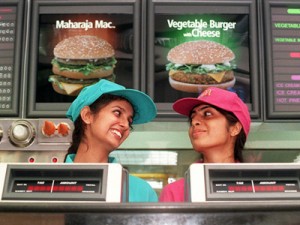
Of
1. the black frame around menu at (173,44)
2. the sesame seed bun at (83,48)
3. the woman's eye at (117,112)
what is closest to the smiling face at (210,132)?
the woman's eye at (117,112)

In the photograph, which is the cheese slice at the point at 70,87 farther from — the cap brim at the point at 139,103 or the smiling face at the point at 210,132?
the smiling face at the point at 210,132

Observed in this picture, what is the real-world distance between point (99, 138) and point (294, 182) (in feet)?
3.35

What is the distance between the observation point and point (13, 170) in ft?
2.93

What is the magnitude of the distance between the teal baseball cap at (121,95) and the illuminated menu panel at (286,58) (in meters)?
0.85

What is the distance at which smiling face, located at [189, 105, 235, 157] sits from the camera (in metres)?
1.84

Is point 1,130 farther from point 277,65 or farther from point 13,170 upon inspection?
point 13,170

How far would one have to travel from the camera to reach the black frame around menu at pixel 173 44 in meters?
2.42

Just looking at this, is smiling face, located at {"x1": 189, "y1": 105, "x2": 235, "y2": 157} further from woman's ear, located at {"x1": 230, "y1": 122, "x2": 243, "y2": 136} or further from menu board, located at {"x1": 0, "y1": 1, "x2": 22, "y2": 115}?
menu board, located at {"x1": 0, "y1": 1, "x2": 22, "y2": 115}

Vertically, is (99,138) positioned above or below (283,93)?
below

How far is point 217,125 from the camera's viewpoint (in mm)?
1863

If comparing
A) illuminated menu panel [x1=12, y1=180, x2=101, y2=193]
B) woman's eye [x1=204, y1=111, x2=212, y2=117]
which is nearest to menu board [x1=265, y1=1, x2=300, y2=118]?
woman's eye [x1=204, y1=111, x2=212, y2=117]

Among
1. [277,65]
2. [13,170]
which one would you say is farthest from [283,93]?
[13,170]

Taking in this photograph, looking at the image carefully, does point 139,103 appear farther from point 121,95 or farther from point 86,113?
point 86,113

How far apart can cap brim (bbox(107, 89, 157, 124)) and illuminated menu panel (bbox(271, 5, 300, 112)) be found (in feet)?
2.75
